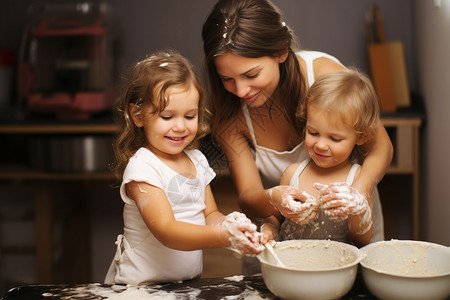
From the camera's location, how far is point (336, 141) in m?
1.39

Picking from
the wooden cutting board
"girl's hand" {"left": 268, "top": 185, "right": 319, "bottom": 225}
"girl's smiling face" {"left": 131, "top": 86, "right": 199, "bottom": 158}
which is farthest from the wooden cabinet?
"girl's smiling face" {"left": 131, "top": 86, "right": 199, "bottom": 158}

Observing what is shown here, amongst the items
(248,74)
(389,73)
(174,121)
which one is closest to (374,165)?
(248,74)

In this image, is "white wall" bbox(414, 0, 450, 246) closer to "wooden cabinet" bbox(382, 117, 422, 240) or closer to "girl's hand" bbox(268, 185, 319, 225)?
"wooden cabinet" bbox(382, 117, 422, 240)

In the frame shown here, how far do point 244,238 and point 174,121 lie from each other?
0.34 m

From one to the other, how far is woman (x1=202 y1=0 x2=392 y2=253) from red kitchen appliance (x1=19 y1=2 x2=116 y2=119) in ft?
4.20

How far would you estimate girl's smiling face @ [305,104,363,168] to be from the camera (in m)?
1.36

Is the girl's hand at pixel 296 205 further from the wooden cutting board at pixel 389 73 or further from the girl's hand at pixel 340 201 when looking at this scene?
the wooden cutting board at pixel 389 73

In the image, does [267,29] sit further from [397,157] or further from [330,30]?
[330,30]

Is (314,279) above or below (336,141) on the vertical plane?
below

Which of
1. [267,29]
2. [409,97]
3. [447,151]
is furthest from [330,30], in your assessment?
[267,29]

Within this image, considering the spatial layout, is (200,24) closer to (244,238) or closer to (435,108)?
(435,108)

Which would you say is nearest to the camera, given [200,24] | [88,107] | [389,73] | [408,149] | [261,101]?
[261,101]

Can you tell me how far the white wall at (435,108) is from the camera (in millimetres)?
1896

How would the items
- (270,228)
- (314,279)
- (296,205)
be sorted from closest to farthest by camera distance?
(314,279), (296,205), (270,228)
